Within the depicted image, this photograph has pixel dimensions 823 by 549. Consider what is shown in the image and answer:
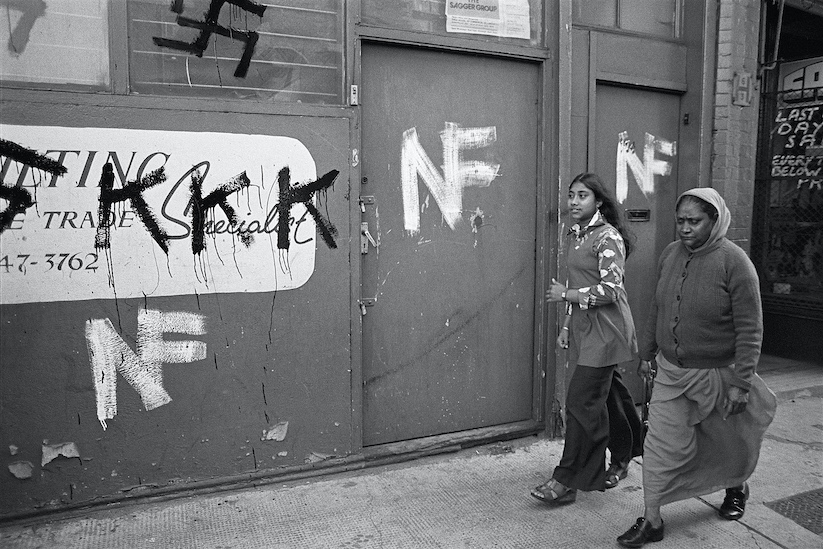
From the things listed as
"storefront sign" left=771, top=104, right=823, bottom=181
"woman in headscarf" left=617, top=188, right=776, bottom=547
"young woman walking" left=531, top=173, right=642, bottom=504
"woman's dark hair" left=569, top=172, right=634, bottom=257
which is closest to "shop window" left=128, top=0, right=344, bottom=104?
"woman's dark hair" left=569, top=172, right=634, bottom=257

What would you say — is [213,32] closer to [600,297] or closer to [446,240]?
[446,240]

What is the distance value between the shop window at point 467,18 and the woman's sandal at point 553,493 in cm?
274

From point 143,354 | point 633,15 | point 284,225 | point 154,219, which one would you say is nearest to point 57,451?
point 143,354

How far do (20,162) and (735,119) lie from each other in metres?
4.99

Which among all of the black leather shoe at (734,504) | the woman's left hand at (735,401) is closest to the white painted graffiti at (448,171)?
the woman's left hand at (735,401)

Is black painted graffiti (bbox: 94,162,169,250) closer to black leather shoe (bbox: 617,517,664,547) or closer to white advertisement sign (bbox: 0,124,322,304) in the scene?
white advertisement sign (bbox: 0,124,322,304)

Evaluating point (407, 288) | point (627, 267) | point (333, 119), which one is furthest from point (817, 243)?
point (333, 119)

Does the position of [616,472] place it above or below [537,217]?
below

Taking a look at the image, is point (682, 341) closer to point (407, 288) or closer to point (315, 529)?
point (407, 288)

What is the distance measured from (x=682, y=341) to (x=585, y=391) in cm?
60

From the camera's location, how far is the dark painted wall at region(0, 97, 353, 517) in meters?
3.52

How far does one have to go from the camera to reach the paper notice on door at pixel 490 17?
4.48 meters

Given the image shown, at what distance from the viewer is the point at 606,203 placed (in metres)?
3.95

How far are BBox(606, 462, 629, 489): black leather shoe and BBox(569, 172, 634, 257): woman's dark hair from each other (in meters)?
1.30
